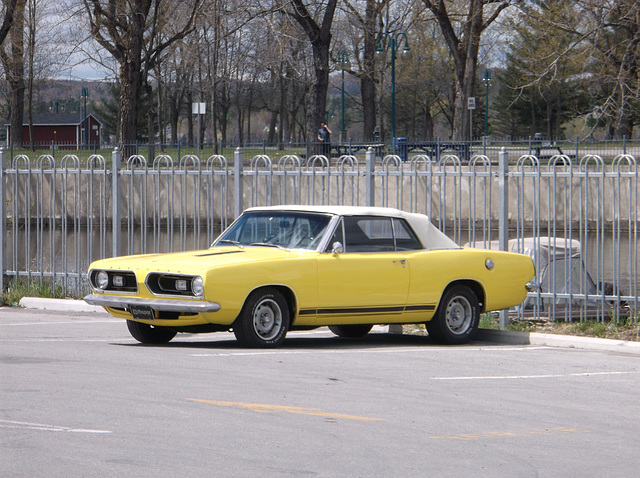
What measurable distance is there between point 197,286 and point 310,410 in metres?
2.83

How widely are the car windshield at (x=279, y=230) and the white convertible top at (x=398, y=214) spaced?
75 millimetres

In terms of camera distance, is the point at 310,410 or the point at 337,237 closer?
the point at 310,410

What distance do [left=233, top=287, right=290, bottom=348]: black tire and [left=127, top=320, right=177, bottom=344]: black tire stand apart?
113 cm

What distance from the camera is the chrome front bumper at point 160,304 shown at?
31.8 feet

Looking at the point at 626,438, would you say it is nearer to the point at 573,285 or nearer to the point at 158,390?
the point at 158,390

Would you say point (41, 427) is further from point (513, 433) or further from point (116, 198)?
point (116, 198)

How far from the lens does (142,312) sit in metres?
10.1

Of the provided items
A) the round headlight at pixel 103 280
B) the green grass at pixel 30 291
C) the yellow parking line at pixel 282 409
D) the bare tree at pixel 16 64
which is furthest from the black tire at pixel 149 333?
the bare tree at pixel 16 64

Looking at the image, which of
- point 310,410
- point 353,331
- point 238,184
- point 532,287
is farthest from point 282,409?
point 238,184

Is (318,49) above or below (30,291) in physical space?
above

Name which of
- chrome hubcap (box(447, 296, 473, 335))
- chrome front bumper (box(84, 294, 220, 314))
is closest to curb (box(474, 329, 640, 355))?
chrome hubcap (box(447, 296, 473, 335))

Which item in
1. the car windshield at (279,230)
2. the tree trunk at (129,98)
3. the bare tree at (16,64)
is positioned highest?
the bare tree at (16,64)

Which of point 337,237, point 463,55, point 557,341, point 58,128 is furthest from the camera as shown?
point 58,128

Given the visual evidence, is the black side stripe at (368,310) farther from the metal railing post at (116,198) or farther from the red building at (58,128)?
the red building at (58,128)
